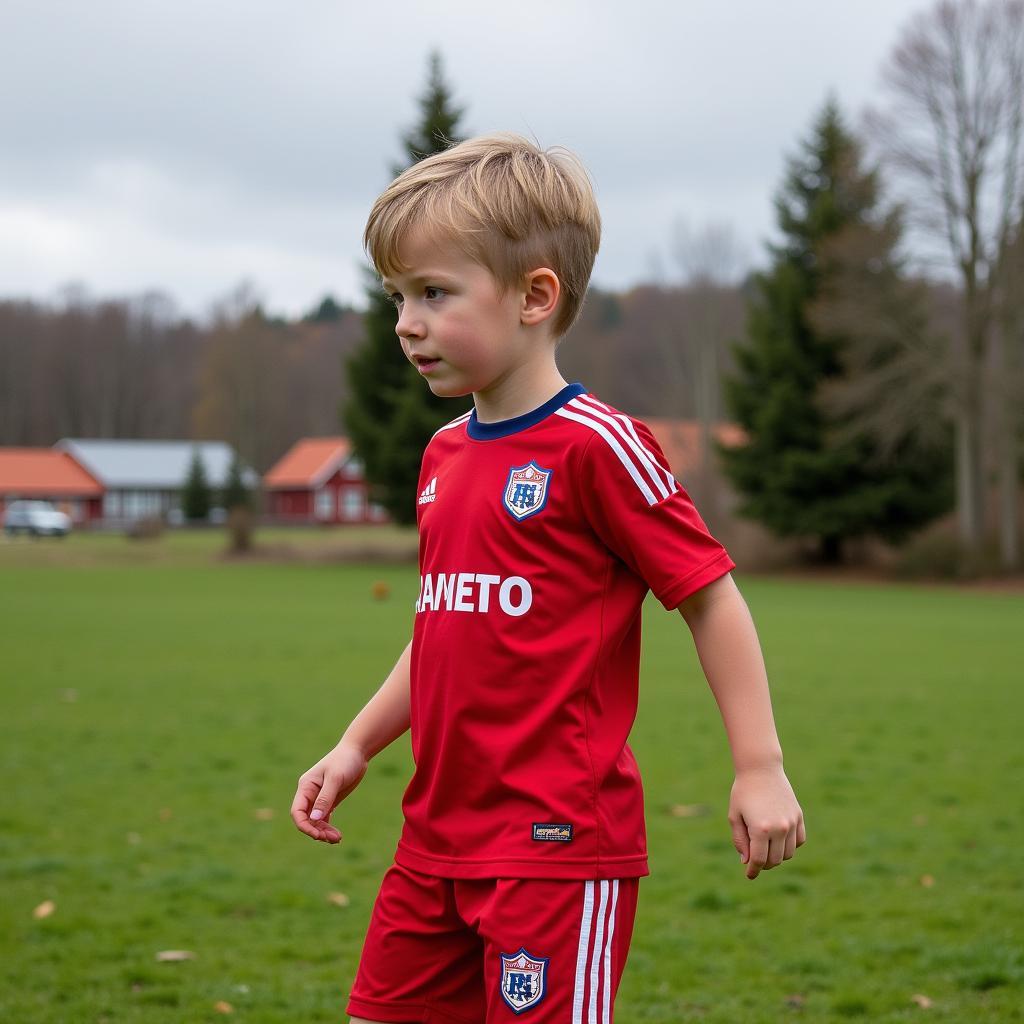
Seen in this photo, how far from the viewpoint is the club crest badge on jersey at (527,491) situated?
7.34 ft

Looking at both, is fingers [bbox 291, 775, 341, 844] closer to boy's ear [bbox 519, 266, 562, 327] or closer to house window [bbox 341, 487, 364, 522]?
boy's ear [bbox 519, 266, 562, 327]

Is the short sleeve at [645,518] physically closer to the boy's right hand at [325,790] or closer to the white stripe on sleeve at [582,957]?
the white stripe on sleeve at [582,957]

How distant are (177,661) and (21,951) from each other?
11213 mm

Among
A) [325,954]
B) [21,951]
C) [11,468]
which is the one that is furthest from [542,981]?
[11,468]

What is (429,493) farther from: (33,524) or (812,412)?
(33,524)

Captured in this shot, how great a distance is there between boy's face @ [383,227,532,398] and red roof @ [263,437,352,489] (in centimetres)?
8213

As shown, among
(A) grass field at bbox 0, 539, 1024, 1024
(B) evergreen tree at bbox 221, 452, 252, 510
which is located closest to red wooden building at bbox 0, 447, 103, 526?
(B) evergreen tree at bbox 221, 452, 252, 510

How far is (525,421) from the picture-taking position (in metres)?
2.31

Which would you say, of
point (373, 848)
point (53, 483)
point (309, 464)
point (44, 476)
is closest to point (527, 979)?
point (373, 848)

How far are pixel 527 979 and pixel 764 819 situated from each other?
0.46 meters

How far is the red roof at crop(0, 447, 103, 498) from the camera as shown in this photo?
80.4 metres

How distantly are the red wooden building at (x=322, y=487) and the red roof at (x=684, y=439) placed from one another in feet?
78.0

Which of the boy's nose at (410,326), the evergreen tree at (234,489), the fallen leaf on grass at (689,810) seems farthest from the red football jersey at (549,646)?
the evergreen tree at (234,489)

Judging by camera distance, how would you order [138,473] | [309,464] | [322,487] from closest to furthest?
1. [138,473]
2. [322,487]
3. [309,464]
